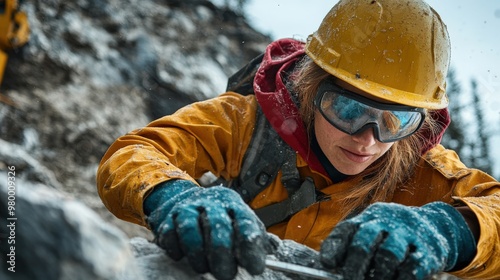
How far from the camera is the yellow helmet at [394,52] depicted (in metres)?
3.10

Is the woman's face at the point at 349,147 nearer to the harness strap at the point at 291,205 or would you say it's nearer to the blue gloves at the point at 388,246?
the harness strap at the point at 291,205

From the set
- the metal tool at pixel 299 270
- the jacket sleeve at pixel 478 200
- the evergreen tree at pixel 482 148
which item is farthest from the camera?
the evergreen tree at pixel 482 148

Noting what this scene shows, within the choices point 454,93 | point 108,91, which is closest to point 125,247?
point 108,91

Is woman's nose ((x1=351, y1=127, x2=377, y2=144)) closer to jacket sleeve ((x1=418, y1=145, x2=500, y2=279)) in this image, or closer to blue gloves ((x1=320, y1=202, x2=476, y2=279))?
jacket sleeve ((x1=418, y1=145, x2=500, y2=279))

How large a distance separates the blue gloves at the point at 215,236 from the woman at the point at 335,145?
0.77ft

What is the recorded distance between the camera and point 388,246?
199 centimetres

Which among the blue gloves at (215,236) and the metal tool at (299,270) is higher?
the blue gloves at (215,236)

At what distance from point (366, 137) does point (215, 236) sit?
1.36 meters

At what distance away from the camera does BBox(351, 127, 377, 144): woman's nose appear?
3057 millimetres

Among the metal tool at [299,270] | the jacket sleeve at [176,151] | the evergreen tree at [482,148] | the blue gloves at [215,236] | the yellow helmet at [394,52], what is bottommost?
the evergreen tree at [482,148]

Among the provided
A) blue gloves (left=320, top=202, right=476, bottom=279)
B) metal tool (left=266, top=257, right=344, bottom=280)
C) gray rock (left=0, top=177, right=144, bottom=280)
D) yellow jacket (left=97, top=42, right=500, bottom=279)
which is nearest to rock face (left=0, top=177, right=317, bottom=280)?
gray rock (left=0, top=177, right=144, bottom=280)

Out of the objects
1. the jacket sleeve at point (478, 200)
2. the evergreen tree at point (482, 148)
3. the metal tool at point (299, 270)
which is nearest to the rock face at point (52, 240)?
the metal tool at point (299, 270)

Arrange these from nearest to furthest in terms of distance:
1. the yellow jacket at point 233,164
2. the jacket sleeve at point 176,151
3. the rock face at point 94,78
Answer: the jacket sleeve at point 176,151
the yellow jacket at point 233,164
the rock face at point 94,78

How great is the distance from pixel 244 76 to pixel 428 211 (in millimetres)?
1819
